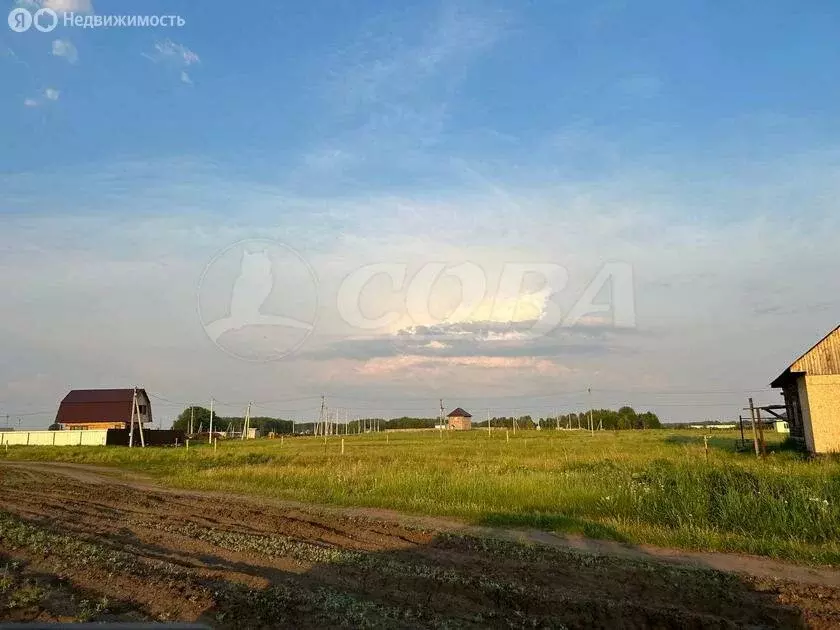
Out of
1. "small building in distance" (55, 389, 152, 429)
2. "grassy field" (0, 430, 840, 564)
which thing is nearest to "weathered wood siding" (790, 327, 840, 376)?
"grassy field" (0, 430, 840, 564)

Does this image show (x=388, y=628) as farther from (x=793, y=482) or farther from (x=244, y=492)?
(x=244, y=492)

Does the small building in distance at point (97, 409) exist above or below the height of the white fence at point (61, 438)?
above

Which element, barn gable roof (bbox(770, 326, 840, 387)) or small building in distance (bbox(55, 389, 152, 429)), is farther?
small building in distance (bbox(55, 389, 152, 429))

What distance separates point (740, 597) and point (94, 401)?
71262mm

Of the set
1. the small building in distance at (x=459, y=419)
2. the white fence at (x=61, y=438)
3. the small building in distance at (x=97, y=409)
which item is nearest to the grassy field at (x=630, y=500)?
the white fence at (x=61, y=438)

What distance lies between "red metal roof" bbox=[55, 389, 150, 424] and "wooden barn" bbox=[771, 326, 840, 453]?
6078cm

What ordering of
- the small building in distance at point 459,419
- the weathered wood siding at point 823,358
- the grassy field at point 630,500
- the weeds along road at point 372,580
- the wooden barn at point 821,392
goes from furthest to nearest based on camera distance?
the small building in distance at point 459,419 < the weathered wood siding at point 823,358 < the wooden barn at point 821,392 < the grassy field at point 630,500 < the weeds along road at point 372,580

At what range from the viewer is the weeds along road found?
5602mm

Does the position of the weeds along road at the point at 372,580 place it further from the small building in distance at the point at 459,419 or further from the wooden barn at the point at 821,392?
the small building in distance at the point at 459,419

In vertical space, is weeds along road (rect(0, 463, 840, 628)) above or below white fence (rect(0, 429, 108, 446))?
below

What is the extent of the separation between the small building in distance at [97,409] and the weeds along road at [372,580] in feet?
191

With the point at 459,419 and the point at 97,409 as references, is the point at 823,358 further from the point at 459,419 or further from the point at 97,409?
the point at 459,419

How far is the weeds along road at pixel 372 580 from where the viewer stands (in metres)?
5.60

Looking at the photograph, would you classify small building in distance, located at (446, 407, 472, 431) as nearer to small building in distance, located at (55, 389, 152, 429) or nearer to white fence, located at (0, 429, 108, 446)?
small building in distance, located at (55, 389, 152, 429)
